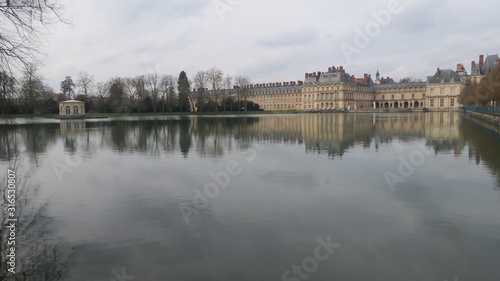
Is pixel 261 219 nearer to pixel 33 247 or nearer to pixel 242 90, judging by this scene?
pixel 33 247

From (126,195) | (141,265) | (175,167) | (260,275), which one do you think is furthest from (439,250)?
(175,167)

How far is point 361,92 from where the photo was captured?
9950 cm

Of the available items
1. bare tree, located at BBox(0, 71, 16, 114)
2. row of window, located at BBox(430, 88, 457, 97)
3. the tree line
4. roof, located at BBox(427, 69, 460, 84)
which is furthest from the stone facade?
roof, located at BBox(427, 69, 460, 84)

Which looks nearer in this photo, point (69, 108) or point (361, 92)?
point (69, 108)

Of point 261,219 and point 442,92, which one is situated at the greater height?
point 442,92

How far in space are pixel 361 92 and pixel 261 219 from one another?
99189 mm

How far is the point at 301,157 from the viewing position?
40.4 ft

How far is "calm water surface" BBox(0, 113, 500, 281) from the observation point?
14.4ft

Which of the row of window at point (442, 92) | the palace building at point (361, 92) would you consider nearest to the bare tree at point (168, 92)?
the palace building at point (361, 92)

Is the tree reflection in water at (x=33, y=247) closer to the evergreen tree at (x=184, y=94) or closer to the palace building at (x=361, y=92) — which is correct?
the evergreen tree at (x=184, y=94)

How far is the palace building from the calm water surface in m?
76.7

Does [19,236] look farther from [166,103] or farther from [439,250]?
[166,103]

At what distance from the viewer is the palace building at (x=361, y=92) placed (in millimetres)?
82750

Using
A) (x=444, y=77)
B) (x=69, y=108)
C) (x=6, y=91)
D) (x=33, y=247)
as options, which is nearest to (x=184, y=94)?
(x=69, y=108)
